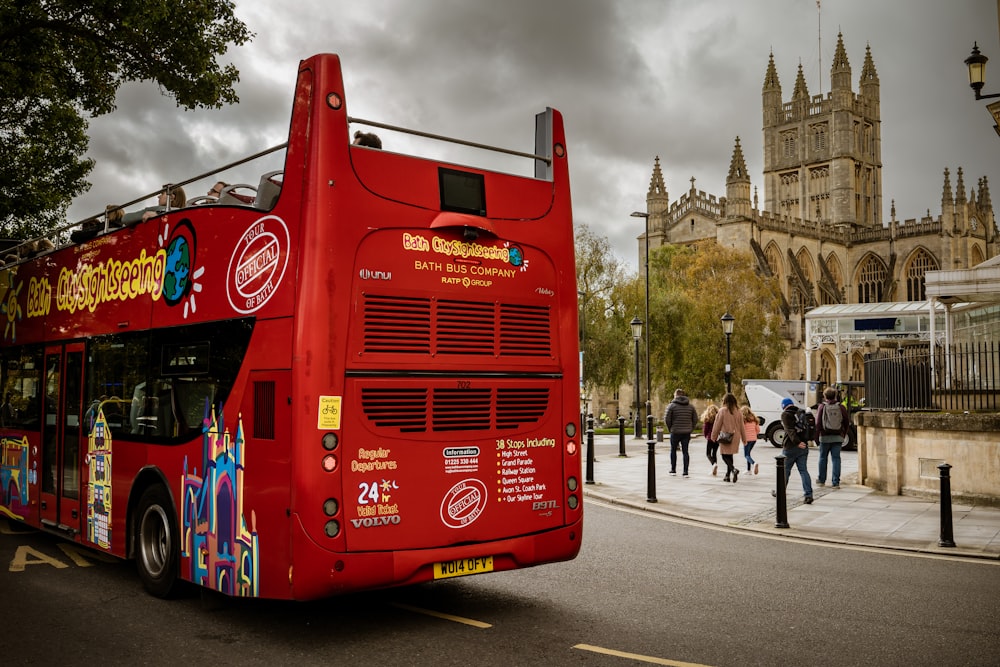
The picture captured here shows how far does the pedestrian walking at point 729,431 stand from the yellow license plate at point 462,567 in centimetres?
1204

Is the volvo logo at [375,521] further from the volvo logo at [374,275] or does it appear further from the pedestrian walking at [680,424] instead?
the pedestrian walking at [680,424]

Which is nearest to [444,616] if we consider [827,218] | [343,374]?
[343,374]

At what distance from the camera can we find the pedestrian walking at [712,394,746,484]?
58.0ft

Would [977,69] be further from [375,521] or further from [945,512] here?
[375,521]

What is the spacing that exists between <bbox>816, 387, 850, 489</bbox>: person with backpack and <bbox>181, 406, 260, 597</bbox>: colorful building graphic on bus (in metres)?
12.4

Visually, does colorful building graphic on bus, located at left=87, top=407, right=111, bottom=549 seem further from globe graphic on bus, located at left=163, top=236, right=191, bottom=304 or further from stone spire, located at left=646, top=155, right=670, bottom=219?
stone spire, located at left=646, top=155, right=670, bottom=219

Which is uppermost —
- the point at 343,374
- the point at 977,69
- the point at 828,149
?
the point at 828,149

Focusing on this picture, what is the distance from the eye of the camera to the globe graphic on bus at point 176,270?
7.10 meters

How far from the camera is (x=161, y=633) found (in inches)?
246

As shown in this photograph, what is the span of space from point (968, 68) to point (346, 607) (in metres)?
14.6

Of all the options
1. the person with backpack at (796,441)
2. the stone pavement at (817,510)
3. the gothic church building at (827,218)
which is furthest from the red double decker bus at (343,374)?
the gothic church building at (827,218)

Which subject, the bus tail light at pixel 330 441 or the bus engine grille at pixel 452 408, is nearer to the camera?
the bus tail light at pixel 330 441

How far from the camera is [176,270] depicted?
7227 mm

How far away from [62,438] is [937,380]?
1422 centimetres
